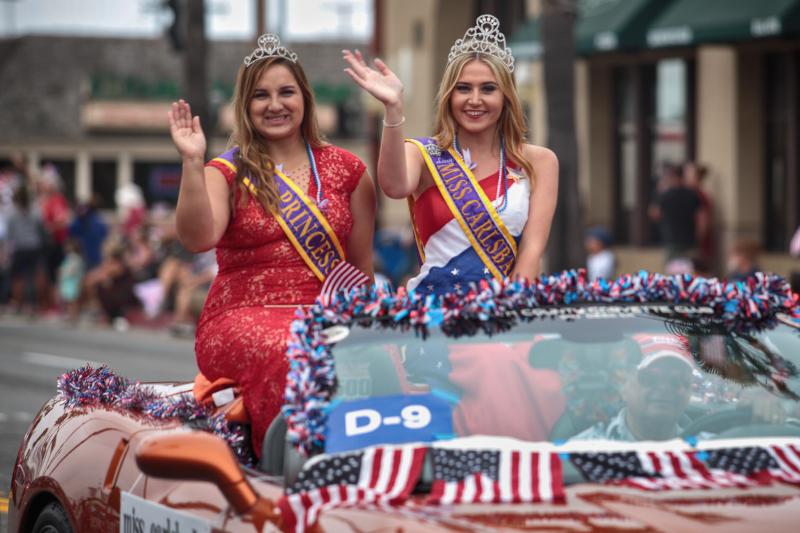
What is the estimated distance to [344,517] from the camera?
3.89m

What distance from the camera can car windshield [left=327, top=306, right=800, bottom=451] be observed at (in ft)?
14.5

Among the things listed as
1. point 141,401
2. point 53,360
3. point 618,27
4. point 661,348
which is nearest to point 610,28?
point 618,27

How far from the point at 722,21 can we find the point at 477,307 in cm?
1622

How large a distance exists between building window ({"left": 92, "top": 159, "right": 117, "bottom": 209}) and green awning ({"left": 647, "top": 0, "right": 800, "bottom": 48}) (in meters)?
39.4

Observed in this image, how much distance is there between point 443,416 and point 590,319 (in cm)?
50

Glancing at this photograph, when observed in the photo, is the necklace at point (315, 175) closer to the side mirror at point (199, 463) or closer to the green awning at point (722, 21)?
the side mirror at point (199, 463)

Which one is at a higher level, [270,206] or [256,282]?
[270,206]

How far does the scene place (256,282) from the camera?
19.7ft

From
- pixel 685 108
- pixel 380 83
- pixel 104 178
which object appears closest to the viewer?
pixel 380 83

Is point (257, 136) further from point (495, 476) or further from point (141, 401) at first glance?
point (495, 476)

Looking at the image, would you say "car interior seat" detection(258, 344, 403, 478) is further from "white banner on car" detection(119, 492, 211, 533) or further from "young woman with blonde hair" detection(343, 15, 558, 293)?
"young woman with blonde hair" detection(343, 15, 558, 293)

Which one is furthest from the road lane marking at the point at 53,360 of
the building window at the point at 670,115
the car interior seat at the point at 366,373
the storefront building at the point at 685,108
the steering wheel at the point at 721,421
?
the steering wheel at the point at 721,421

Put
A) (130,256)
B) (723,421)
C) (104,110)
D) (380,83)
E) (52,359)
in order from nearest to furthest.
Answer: (723,421) → (380,83) → (52,359) → (130,256) → (104,110)

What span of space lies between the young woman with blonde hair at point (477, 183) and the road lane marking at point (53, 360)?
11.8 meters
